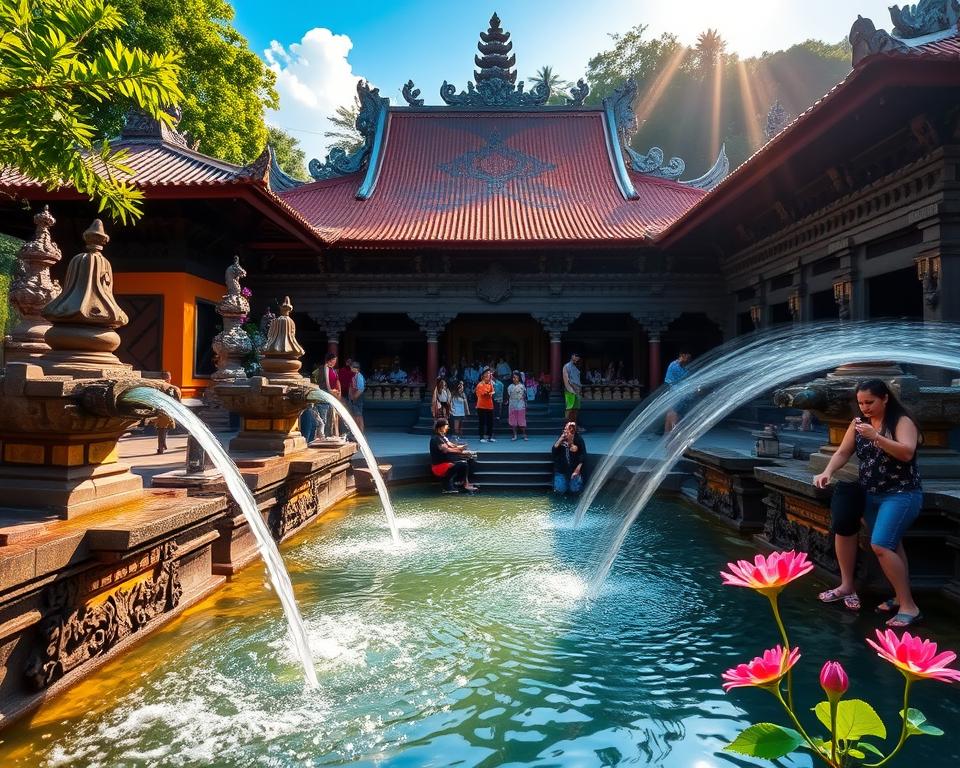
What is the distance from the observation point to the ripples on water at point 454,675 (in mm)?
2795

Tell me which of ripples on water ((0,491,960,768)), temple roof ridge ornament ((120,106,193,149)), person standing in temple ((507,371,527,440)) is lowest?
ripples on water ((0,491,960,768))

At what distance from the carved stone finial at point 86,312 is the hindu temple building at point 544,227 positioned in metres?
7.26

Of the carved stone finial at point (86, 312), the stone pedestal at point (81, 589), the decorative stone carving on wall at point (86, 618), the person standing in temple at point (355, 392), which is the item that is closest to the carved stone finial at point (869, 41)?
the carved stone finial at point (86, 312)

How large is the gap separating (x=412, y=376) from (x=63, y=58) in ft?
51.8

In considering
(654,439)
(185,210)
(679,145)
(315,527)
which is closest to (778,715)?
(315,527)

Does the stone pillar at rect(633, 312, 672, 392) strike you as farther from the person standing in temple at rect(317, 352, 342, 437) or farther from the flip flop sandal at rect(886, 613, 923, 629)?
the flip flop sandal at rect(886, 613, 923, 629)

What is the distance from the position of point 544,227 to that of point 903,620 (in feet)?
45.5

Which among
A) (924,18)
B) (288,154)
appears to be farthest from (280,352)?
(288,154)

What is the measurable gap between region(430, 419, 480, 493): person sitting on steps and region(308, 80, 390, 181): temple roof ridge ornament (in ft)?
46.8

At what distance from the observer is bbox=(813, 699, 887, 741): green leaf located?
1558 millimetres

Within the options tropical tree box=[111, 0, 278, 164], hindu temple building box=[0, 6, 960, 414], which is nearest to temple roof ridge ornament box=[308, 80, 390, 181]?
hindu temple building box=[0, 6, 960, 414]

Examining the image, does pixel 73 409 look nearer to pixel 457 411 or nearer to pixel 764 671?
pixel 764 671

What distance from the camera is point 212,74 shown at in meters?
21.2

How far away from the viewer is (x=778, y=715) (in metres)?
3.10
